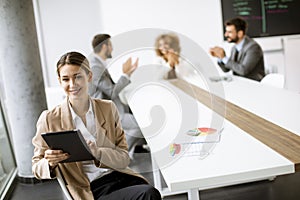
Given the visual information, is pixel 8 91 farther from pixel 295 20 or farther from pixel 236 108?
pixel 295 20

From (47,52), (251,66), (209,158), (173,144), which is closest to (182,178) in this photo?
(209,158)

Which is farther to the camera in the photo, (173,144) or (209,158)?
(173,144)

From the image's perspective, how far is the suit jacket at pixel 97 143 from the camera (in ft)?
5.83

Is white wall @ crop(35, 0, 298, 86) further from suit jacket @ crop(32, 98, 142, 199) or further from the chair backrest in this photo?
the chair backrest

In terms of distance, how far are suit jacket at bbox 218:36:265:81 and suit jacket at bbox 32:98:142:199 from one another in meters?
2.14

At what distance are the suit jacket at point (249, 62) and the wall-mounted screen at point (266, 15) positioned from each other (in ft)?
3.76

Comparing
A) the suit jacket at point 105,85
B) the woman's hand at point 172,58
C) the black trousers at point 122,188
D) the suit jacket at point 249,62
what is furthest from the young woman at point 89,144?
the suit jacket at point 249,62

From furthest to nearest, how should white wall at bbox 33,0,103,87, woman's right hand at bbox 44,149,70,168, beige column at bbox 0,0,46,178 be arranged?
white wall at bbox 33,0,103,87 → beige column at bbox 0,0,46,178 → woman's right hand at bbox 44,149,70,168

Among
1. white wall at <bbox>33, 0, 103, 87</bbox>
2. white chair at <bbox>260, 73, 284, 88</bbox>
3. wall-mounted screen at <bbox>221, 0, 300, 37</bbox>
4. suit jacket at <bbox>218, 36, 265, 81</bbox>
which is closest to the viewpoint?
white chair at <bbox>260, 73, 284, 88</bbox>

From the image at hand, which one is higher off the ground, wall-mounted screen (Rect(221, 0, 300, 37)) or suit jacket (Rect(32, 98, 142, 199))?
wall-mounted screen (Rect(221, 0, 300, 37))

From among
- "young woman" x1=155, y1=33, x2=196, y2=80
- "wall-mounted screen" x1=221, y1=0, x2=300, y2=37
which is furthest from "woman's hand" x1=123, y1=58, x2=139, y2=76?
"wall-mounted screen" x1=221, y1=0, x2=300, y2=37

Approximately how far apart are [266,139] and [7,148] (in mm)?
2675

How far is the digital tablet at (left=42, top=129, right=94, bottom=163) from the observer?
1569mm

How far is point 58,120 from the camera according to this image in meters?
1.83
